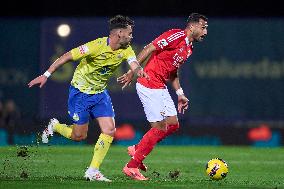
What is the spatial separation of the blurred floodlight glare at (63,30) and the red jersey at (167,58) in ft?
28.6

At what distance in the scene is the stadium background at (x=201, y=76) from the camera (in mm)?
20906

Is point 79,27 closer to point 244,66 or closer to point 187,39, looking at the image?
point 244,66

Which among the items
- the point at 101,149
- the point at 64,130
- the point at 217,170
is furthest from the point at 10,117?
the point at 217,170

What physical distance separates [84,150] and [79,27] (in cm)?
355

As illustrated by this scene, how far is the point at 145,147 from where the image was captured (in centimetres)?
1223

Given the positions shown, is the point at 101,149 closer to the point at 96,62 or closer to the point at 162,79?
the point at 96,62

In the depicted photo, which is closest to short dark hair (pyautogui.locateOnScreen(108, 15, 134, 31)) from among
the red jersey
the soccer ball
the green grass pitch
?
the red jersey

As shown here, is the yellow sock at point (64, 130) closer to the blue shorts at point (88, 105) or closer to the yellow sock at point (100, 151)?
the blue shorts at point (88, 105)

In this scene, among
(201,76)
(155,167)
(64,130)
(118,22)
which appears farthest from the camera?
(201,76)

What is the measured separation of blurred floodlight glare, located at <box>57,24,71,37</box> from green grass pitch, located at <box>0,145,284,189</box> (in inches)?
97.9

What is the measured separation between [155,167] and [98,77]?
116 inches

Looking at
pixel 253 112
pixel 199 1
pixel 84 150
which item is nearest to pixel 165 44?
pixel 84 150

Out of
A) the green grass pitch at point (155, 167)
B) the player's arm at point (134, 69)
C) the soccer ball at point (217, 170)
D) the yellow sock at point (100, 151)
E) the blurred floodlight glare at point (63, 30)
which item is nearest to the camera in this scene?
→ the green grass pitch at point (155, 167)

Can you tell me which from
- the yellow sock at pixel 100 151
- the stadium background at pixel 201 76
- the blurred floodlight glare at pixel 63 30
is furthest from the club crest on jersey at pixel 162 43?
the blurred floodlight glare at pixel 63 30
